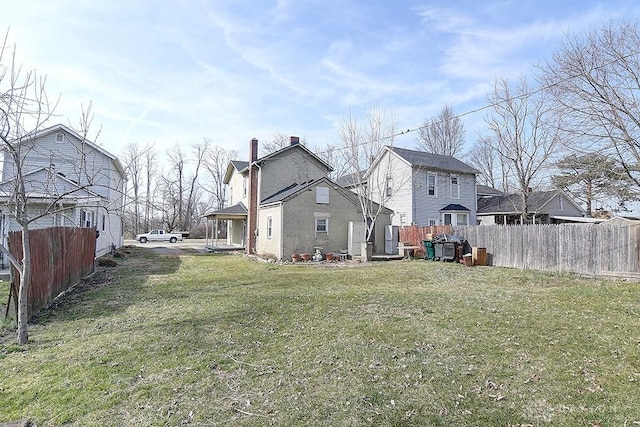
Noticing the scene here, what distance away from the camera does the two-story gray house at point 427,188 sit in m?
26.0

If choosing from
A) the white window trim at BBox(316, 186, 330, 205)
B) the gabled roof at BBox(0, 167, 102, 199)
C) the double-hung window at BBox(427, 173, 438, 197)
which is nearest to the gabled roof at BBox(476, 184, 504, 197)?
the double-hung window at BBox(427, 173, 438, 197)

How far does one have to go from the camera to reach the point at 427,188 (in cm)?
2658

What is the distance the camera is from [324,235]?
19484 millimetres

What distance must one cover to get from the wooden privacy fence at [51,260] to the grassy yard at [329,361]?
514 mm

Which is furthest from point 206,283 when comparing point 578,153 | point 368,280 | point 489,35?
point 578,153

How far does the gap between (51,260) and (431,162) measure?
78.3ft

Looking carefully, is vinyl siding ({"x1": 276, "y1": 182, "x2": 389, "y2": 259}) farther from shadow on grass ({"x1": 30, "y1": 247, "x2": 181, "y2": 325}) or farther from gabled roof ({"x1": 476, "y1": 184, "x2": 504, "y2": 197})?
gabled roof ({"x1": 476, "y1": 184, "x2": 504, "y2": 197})

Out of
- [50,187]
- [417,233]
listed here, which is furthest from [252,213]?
[50,187]

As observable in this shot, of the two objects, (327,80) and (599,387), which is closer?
(599,387)

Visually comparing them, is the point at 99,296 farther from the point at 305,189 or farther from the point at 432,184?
the point at 432,184

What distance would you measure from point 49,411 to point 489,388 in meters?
4.45

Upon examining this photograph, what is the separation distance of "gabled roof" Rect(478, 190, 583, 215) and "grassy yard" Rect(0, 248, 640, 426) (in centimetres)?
2178

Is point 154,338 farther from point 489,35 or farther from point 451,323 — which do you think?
point 489,35

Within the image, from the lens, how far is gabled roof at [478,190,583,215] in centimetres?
2905
